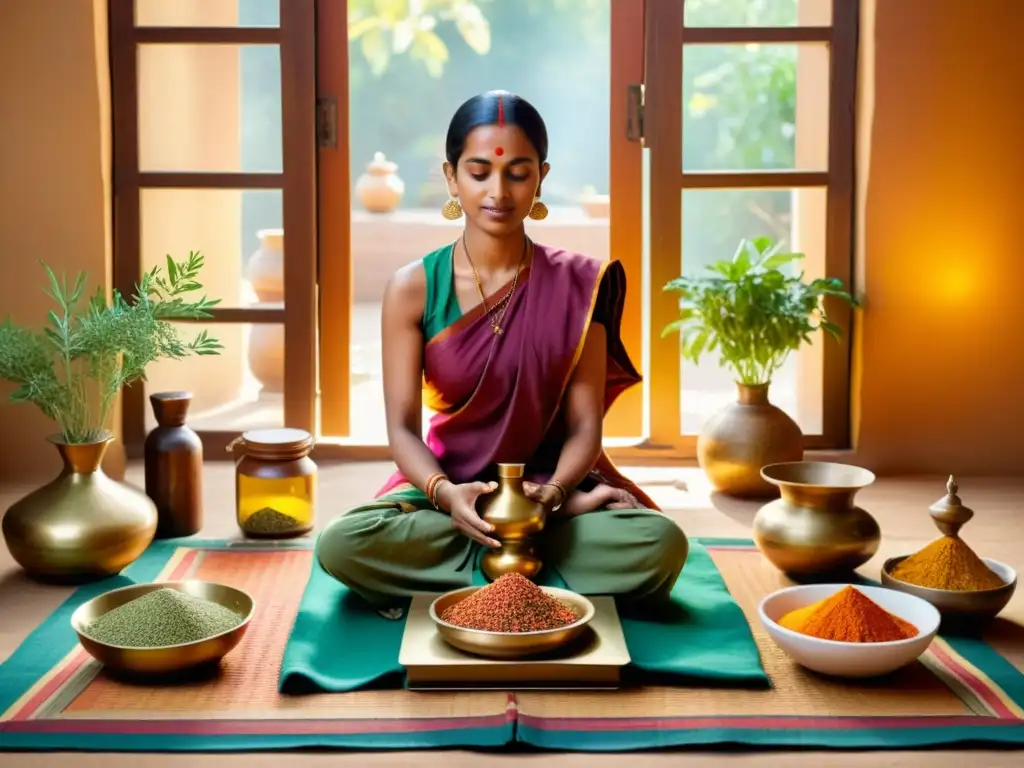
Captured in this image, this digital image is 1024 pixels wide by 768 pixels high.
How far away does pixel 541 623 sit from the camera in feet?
8.08

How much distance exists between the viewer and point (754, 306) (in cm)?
405

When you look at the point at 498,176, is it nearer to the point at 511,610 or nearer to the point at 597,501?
the point at 597,501

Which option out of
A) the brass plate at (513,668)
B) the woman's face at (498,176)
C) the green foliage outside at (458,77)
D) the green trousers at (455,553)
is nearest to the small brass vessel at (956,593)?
the green trousers at (455,553)

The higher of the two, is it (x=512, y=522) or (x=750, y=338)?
(x=750, y=338)

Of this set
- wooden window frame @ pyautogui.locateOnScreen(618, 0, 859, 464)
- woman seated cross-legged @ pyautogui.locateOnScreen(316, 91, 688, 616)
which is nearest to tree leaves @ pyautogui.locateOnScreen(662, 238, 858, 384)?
wooden window frame @ pyautogui.locateOnScreen(618, 0, 859, 464)

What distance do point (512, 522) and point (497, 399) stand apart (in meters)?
0.38

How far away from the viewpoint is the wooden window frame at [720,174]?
14.1 feet

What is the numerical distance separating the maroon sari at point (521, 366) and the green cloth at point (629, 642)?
0.29 metres

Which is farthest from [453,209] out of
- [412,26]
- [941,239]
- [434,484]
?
[412,26]

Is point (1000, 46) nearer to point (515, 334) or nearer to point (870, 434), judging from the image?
point (870, 434)

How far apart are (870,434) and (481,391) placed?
70.9 inches

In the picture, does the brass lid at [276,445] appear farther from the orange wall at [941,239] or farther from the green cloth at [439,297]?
the orange wall at [941,239]

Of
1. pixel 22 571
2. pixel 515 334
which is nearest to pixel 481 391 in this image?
pixel 515 334

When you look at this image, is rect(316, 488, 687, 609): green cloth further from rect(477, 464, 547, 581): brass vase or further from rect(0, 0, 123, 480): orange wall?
rect(0, 0, 123, 480): orange wall
